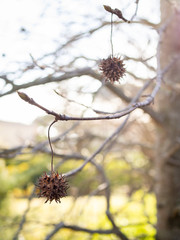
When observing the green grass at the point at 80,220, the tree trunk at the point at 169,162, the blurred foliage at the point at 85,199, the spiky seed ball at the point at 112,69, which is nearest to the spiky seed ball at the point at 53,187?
the spiky seed ball at the point at 112,69

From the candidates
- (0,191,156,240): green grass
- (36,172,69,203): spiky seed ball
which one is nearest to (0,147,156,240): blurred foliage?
(0,191,156,240): green grass

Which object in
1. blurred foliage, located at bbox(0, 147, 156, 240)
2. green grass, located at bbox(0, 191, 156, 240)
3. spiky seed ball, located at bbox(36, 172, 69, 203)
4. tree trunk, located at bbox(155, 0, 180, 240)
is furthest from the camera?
blurred foliage, located at bbox(0, 147, 156, 240)

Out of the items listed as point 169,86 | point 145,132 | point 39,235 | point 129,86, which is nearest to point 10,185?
point 39,235

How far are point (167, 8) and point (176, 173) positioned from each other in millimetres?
2080

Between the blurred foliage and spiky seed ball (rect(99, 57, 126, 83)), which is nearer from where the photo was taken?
spiky seed ball (rect(99, 57, 126, 83))

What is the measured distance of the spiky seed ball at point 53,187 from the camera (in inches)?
49.7

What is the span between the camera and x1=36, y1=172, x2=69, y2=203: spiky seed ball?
1.26 m

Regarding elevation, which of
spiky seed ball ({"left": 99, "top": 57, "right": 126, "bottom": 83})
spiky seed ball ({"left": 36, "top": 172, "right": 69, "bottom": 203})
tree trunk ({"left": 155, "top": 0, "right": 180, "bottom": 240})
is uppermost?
tree trunk ({"left": 155, "top": 0, "right": 180, "bottom": 240})

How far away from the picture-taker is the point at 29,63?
2.72 meters

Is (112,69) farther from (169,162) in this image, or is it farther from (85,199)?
(85,199)

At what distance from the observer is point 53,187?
1277mm

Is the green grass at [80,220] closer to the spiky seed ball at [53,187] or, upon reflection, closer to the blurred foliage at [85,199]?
the blurred foliage at [85,199]

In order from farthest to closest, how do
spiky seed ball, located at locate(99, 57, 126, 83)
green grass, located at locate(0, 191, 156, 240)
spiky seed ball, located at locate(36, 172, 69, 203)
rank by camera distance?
green grass, located at locate(0, 191, 156, 240) → spiky seed ball, located at locate(99, 57, 126, 83) → spiky seed ball, located at locate(36, 172, 69, 203)

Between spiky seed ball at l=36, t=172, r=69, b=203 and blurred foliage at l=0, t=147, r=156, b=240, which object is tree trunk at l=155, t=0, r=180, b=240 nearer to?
spiky seed ball at l=36, t=172, r=69, b=203
